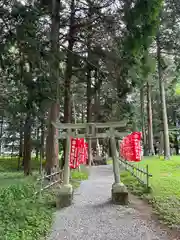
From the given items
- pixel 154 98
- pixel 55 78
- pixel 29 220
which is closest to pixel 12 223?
pixel 29 220

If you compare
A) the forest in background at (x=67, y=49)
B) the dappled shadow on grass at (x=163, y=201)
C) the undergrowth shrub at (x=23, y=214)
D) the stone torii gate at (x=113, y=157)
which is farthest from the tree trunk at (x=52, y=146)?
the dappled shadow on grass at (x=163, y=201)

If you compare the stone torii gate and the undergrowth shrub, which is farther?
the stone torii gate

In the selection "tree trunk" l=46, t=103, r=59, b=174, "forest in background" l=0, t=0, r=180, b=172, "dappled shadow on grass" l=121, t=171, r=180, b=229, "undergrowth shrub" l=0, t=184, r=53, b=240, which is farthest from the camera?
"tree trunk" l=46, t=103, r=59, b=174

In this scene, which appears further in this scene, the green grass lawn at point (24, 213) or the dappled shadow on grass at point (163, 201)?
the dappled shadow on grass at point (163, 201)

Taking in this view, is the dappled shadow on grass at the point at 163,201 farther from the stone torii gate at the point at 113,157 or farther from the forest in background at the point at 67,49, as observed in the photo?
the forest in background at the point at 67,49

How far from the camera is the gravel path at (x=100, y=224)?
4492mm

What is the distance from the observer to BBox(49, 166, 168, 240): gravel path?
14.7 feet

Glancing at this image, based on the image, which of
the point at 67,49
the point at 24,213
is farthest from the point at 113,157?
the point at 67,49

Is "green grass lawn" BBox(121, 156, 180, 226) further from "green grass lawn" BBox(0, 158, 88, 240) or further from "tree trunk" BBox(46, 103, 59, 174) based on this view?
"tree trunk" BBox(46, 103, 59, 174)

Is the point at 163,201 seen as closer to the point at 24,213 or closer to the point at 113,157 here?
the point at 113,157

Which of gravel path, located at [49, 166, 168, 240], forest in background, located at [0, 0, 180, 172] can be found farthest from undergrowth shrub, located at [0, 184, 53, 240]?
forest in background, located at [0, 0, 180, 172]

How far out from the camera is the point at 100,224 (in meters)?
5.13

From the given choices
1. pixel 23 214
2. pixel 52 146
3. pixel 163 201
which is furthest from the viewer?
pixel 52 146

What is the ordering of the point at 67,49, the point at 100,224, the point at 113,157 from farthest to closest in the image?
the point at 67,49 → the point at 113,157 → the point at 100,224
